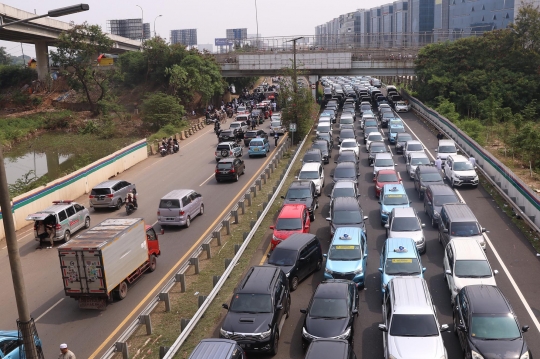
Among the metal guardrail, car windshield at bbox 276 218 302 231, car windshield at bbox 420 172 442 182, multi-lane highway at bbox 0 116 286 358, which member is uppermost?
car windshield at bbox 420 172 442 182

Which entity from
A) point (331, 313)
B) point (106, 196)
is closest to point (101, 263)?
point (331, 313)

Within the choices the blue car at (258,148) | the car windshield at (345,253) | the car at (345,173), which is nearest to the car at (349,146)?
the blue car at (258,148)

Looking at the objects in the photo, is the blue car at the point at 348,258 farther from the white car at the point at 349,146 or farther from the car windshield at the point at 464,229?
the white car at the point at 349,146

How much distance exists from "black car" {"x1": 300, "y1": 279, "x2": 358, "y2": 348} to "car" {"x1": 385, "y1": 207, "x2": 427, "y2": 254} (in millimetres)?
5759

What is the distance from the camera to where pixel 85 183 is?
3306 centimetres

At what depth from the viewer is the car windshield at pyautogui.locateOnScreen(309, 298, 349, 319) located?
47.1ft

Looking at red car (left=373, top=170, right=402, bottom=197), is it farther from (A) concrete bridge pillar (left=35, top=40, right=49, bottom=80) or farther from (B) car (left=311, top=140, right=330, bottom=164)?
(A) concrete bridge pillar (left=35, top=40, right=49, bottom=80)

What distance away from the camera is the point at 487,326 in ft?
43.1

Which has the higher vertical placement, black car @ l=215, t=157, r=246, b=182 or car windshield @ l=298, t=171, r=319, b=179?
car windshield @ l=298, t=171, r=319, b=179

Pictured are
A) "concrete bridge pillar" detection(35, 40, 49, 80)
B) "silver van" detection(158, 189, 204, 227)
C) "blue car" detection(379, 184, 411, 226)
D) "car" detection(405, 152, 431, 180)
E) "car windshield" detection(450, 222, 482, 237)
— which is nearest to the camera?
"car windshield" detection(450, 222, 482, 237)

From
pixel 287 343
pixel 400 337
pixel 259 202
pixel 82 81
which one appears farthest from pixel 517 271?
pixel 82 81

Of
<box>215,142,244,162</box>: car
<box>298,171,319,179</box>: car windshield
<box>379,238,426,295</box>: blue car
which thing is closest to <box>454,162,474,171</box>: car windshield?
<box>298,171,319,179</box>: car windshield

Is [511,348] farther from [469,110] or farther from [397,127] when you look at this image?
[469,110]

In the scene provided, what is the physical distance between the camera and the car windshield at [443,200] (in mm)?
23859
